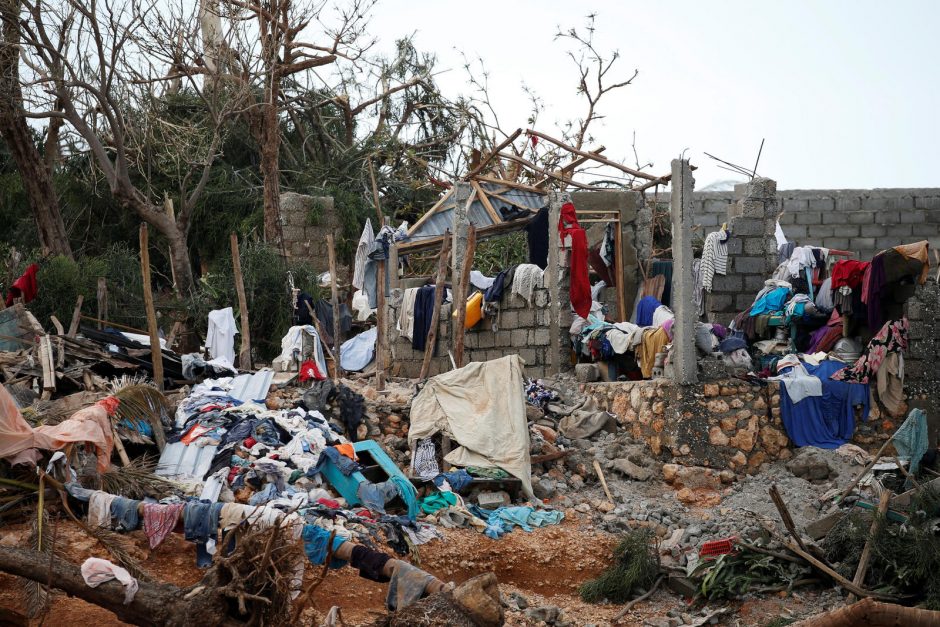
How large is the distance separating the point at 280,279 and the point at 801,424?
9.79m

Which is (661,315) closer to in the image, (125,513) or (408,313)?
(408,313)

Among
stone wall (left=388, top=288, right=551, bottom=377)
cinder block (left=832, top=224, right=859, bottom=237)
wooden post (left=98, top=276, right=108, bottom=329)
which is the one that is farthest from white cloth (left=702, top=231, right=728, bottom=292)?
wooden post (left=98, top=276, right=108, bottom=329)

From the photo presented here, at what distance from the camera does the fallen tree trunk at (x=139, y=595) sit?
5.90 meters

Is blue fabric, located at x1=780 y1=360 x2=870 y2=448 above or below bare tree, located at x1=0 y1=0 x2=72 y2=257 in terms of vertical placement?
below

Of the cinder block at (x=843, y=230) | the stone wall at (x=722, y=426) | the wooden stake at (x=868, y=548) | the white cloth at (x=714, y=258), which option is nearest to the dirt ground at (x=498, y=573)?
the wooden stake at (x=868, y=548)

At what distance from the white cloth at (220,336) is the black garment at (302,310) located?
1.13 m

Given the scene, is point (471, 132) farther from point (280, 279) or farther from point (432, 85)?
point (280, 279)

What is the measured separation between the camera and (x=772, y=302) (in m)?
13.6

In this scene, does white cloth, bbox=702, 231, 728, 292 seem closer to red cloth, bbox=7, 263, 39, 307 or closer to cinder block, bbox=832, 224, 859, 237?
cinder block, bbox=832, 224, 859, 237

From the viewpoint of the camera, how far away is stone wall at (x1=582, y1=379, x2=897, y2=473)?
12.1 m

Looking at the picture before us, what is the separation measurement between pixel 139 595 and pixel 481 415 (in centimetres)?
629

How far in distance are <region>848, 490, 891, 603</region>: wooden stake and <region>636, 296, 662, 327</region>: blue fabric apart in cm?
519

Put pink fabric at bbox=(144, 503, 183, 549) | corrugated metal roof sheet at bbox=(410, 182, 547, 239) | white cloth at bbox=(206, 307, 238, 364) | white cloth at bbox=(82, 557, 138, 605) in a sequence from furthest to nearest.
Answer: corrugated metal roof sheet at bbox=(410, 182, 547, 239)
white cloth at bbox=(206, 307, 238, 364)
pink fabric at bbox=(144, 503, 183, 549)
white cloth at bbox=(82, 557, 138, 605)

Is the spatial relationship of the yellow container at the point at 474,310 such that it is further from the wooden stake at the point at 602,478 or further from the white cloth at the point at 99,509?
the white cloth at the point at 99,509
